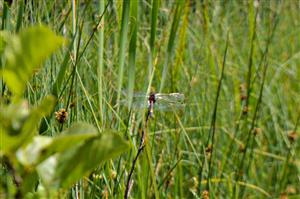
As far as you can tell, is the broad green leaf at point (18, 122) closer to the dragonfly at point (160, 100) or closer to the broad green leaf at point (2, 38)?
the broad green leaf at point (2, 38)

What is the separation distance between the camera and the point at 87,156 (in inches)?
13.7

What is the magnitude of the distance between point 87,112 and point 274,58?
208 cm

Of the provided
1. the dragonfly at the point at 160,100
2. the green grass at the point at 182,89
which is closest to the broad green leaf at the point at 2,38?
the dragonfly at the point at 160,100

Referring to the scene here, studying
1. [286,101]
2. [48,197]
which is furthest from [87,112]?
[286,101]

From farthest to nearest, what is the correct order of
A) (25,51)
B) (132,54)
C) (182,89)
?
(182,89) < (132,54) < (25,51)

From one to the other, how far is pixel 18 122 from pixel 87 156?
48 millimetres

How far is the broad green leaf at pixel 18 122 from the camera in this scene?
318 millimetres

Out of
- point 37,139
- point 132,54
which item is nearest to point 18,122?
point 37,139

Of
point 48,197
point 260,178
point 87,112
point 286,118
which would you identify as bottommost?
point 260,178

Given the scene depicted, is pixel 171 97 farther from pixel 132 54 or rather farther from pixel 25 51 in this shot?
pixel 25 51

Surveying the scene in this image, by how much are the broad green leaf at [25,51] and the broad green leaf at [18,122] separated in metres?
0.01

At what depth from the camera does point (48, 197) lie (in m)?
0.35

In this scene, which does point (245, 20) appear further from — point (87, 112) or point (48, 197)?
point (48, 197)

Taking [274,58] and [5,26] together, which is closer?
[5,26]
